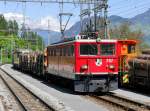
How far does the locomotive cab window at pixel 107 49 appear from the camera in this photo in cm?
2516

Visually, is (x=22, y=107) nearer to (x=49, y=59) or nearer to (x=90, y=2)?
(x=49, y=59)

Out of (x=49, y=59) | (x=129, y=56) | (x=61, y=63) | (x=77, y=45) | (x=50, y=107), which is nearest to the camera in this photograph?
(x=50, y=107)

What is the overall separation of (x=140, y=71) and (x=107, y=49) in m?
2.73

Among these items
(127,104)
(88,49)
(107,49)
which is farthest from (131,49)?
(127,104)

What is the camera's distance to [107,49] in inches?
993

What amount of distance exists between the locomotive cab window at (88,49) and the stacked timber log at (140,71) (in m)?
2.88

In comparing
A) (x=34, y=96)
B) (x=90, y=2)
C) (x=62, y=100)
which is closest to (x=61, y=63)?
(x=34, y=96)

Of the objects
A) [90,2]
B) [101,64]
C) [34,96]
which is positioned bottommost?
[34,96]

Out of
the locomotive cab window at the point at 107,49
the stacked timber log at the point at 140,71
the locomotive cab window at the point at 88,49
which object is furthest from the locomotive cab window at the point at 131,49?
the locomotive cab window at the point at 88,49

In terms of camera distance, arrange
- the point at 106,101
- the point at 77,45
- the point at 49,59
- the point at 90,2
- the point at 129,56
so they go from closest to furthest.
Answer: the point at 106,101, the point at 77,45, the point at 129,56, the point at 49,59, the point at 90,2

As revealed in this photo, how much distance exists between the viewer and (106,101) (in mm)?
21609

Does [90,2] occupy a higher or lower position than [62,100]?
higher

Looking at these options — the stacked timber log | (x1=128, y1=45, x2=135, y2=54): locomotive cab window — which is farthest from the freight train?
(x1=128, y1=45, x2=135, y2=54): locomotive cab window

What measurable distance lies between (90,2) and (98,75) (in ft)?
60.4
